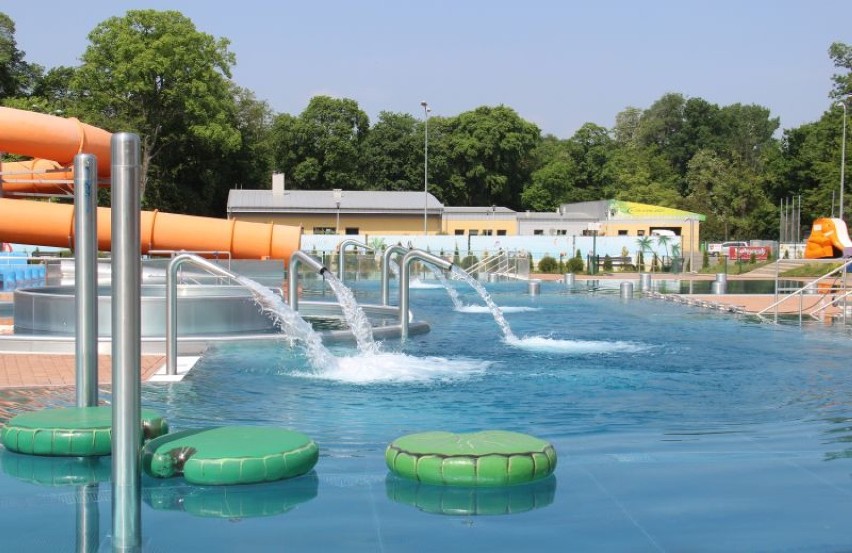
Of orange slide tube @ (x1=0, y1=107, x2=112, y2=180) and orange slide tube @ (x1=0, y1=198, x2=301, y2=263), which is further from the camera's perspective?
orange slide tube @ (x1=0, y1=198, x2=301, y2=263)

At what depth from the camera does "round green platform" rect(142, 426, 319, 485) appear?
19.9 ft

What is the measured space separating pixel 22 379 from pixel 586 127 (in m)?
78.3

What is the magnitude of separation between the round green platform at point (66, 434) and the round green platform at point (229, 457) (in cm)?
52

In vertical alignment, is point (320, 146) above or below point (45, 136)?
above

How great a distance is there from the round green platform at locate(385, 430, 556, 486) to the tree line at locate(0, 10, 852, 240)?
2067 inches

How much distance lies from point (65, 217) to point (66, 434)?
15.8m

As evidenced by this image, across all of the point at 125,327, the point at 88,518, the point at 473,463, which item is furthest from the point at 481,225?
the point at 125,327

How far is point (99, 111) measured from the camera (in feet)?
196

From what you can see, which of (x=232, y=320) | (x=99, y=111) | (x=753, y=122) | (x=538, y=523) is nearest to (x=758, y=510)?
(x=538, y=523)

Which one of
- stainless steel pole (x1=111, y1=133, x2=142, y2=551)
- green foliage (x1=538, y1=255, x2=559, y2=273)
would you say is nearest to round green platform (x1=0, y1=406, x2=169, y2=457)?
stainless steel pole (x1=111, y1=133, x2=142, y2=551)

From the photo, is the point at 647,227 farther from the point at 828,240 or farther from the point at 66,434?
the point at 66,434

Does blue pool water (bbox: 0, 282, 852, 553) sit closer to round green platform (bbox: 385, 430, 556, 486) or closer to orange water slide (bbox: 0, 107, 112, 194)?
round green platform (bbox: 385, 430, 556, 486)

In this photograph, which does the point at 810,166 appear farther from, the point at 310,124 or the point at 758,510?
the point at 758,510

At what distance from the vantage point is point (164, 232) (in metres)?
23.3
